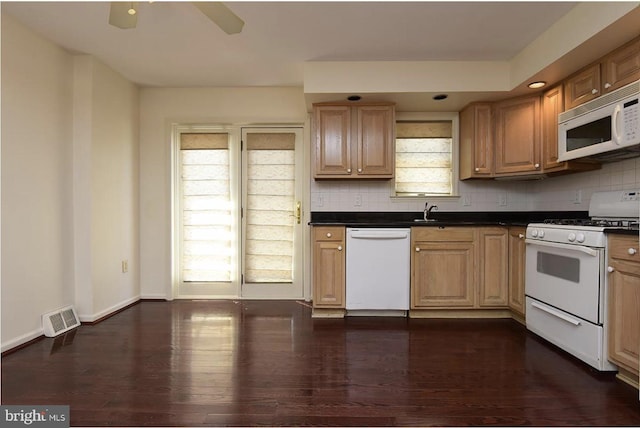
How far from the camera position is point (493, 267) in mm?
3215

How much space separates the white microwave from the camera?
84.1 inches

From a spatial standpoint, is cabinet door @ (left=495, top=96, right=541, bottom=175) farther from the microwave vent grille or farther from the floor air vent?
the floor air vent

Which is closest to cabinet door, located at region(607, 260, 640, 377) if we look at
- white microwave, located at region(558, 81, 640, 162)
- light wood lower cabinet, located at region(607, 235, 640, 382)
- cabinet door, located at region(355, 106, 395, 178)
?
light wood lower cabinet, located at region(607, 235, 640, 382)

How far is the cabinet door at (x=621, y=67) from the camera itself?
2.20 m

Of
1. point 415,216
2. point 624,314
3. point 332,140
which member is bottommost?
point 624,314

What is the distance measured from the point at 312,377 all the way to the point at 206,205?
99.4 inches

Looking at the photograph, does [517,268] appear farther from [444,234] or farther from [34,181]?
[34,181]

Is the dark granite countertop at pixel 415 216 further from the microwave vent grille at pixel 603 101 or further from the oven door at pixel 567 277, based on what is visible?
the microwave vent grille at pixel 603 101

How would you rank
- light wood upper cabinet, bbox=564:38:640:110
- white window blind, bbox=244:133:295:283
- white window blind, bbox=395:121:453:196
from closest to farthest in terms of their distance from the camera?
1. light wood upper cabinet, bbox=564:38:640:110
2. white window blind, bbox=395:121:453:196
3. white window blind, bbox=244:133:295:283

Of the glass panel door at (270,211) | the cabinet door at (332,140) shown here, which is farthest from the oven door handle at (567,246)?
the glass panel door at (270,211)

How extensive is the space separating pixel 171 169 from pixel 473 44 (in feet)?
10.4

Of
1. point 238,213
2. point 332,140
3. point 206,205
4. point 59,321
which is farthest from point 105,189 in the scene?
point 332,140

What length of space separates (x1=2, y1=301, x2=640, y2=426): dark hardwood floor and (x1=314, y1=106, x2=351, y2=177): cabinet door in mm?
1470

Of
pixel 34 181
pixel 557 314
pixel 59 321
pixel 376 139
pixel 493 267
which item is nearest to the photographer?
pixel 557 314
